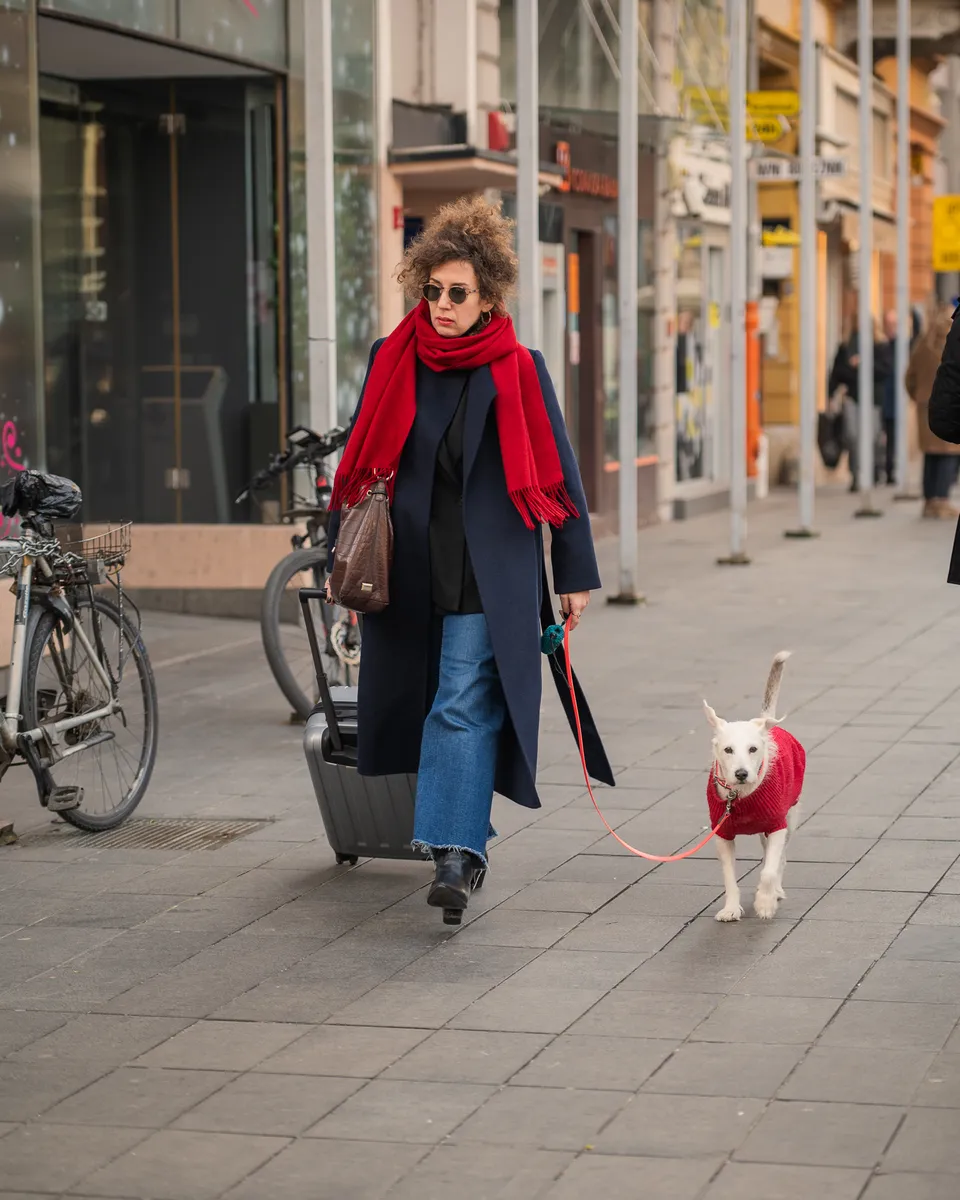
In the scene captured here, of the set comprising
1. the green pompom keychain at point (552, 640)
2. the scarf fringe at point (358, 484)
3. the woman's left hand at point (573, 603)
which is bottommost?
the green pompom keychain at point (552, 640)

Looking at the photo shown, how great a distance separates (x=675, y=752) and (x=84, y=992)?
3.99m

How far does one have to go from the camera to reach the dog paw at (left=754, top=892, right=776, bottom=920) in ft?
20.8

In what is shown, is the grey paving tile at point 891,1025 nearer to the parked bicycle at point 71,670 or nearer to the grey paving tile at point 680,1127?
the grey paving tile at point 680,1127

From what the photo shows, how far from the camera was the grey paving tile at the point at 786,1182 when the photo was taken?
13.6 ft

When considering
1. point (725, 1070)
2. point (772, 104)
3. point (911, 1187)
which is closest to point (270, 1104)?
point (725, 1070)

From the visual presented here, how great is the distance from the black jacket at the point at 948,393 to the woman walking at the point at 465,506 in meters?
1.02

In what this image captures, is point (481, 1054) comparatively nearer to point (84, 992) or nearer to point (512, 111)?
point (84, 992)

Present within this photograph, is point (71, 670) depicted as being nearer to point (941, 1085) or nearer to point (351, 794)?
point (351, 794)

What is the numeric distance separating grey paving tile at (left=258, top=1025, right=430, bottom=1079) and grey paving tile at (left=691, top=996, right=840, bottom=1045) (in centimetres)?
66

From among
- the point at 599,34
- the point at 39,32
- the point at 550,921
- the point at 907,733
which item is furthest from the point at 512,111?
the point at 550,921

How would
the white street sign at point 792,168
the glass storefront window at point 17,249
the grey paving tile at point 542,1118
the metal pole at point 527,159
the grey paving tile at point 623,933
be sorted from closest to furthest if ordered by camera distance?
the grey paving tile at point 542,1118
the grey paving tile at point 623,933
the glass storefront window at point 17,249
the metal pole at point 527,159
the white street sign at point 792,168

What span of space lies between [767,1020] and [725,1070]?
427 mm

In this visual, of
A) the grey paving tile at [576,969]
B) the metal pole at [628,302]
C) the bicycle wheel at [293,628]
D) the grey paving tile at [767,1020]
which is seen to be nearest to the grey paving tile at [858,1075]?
the grey paving tile at [767,1020]

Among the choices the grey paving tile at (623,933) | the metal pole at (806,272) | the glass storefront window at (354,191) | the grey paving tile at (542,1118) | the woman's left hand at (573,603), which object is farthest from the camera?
the metal pole at (806,272)
